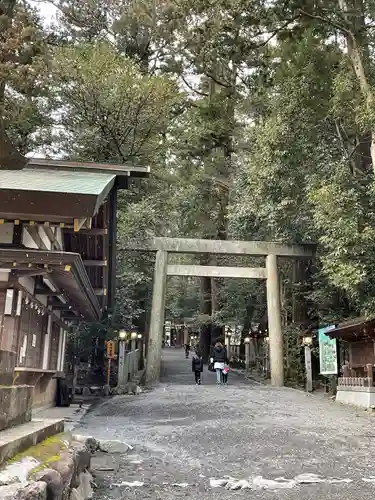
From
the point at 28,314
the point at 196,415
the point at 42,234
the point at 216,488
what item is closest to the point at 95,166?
the point at 42,234

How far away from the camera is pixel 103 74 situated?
16.1 m

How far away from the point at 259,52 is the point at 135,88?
16.5ft

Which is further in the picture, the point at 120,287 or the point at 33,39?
the point at 120,287

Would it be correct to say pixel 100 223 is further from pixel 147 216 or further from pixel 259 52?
pixel 259 52

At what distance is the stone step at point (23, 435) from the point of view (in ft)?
10.5

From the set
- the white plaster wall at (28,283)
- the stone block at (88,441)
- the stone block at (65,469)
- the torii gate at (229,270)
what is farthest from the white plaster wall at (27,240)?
the torii gate at (229,270)

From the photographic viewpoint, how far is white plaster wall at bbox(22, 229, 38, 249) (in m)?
7.13

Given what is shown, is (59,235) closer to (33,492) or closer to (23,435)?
(23,435)

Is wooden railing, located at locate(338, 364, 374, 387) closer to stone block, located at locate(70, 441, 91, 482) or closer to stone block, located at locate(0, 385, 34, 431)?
stone block, located at locate(70, 441, 91, 482)

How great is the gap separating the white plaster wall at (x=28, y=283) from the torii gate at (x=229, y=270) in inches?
367

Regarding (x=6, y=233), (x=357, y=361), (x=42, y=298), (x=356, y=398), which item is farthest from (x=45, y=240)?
(x=357, y=361)

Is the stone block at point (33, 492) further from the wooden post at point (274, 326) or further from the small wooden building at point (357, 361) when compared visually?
the wooden post at point (274, 326)

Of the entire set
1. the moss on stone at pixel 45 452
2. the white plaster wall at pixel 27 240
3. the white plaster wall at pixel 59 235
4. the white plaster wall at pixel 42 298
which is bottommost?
the moss on stone at pixel 45 452

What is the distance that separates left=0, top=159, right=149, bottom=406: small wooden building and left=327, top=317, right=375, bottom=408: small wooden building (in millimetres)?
6745
